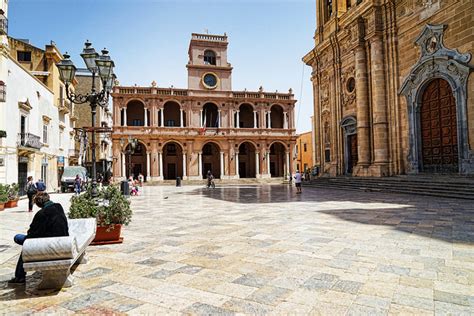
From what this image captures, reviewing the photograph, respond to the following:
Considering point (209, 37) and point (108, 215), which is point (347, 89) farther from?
point (209, 37)

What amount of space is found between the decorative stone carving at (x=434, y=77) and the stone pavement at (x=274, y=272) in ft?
25.5

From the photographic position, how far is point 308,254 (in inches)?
186

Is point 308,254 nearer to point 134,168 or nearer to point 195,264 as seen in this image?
point 195,264

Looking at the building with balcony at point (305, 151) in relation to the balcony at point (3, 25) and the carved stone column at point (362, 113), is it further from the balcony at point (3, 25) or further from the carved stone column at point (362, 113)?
the balcony at point (3, 25)

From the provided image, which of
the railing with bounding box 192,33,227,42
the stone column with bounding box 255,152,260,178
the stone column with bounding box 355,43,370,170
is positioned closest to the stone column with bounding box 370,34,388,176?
the stone column with bounding box 355,43,370,170

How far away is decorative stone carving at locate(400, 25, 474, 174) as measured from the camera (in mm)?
12594

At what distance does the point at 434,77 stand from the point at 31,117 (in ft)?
76.1

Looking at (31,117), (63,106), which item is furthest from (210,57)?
(31,117)

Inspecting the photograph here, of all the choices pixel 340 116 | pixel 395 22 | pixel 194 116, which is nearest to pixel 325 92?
pixel 340 116

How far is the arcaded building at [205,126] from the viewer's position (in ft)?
115

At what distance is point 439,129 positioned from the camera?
1424 centimetres

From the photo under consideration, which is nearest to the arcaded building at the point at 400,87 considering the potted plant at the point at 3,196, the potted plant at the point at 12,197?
the potted plant at the point at 3,196

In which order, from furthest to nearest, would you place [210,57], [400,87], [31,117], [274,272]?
[210,57] < [31,117] < [400,87] < [274,272]

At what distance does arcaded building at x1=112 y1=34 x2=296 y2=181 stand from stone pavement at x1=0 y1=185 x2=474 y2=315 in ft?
95.4
